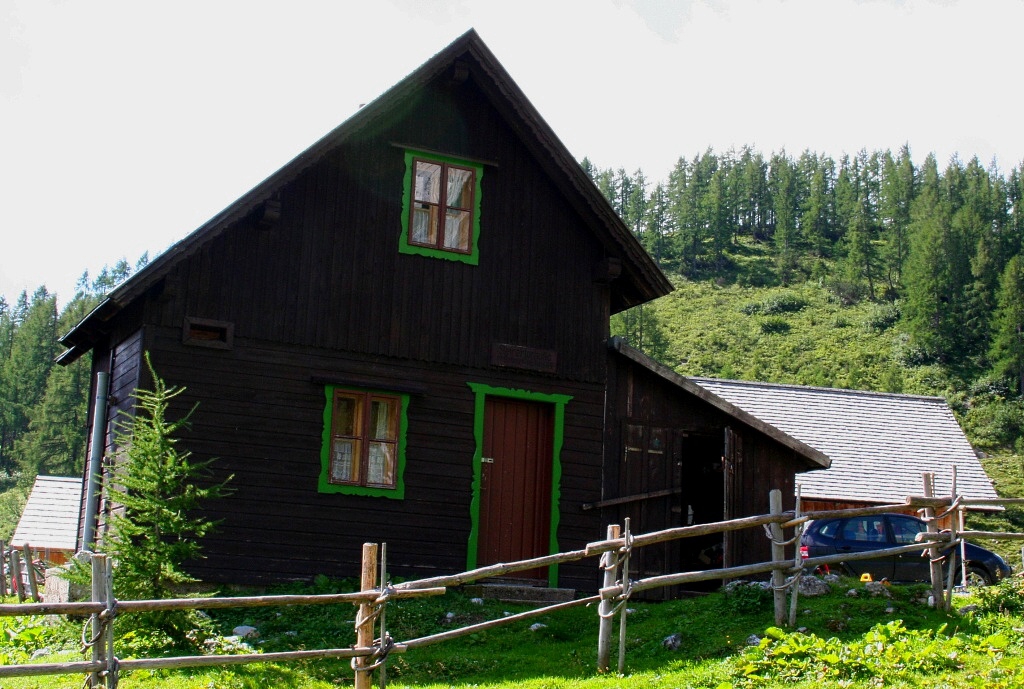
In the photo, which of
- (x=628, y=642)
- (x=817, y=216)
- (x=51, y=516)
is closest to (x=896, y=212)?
(x=817, y=216)

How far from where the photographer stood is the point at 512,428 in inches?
701

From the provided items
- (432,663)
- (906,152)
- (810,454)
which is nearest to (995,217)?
(906,152)

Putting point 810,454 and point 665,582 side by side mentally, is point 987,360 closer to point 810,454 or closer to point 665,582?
point 810,454

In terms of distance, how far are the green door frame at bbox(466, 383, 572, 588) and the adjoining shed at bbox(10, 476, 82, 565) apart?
1942 cm

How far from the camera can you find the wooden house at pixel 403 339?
15.8 meters

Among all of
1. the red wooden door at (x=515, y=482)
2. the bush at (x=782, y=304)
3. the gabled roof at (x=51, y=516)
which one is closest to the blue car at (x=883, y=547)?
the red wooden door at (x=515, y=482)

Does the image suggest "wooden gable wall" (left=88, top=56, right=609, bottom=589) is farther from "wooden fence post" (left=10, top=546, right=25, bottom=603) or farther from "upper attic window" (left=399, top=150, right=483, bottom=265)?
"wooden fence post" (left=10, top=546, right=25, bottom=603)

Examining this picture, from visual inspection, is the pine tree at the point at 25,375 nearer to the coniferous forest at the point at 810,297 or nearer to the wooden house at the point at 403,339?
the coniferous forest at the point at 810,297

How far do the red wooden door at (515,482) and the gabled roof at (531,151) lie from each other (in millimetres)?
2744

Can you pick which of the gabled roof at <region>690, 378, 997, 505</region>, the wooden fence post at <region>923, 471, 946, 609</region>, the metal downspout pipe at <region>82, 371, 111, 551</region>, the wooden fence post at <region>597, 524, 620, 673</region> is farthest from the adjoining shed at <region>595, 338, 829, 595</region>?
the gabled roof at <region>690, 378, 997, 505</region>

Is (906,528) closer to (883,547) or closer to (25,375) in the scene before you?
(883,547)

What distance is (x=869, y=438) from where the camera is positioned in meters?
34.9

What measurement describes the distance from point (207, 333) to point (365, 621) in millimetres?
6723

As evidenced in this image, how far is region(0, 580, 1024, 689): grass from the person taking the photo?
11469 mm
